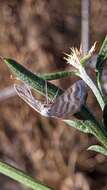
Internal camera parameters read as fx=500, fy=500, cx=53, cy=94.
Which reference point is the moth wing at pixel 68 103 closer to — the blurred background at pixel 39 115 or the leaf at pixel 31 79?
the leaf at pixel 31 79

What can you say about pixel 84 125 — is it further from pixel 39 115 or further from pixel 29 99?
pixel 39 115

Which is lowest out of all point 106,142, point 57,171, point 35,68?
point 57,171

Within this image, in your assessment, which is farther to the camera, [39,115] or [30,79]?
[39,115]

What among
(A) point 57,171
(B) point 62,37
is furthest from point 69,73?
(B) point 62,37

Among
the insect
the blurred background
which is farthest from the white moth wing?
the blurred background

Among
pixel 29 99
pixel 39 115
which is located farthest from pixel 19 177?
pixel 39 115

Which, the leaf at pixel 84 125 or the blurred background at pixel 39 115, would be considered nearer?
the leaf at pixel 84 125

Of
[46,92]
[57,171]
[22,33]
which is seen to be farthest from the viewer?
[22,33]

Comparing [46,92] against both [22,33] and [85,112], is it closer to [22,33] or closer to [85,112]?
[85,112]

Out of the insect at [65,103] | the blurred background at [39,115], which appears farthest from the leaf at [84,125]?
the blurred background at [39,115]
